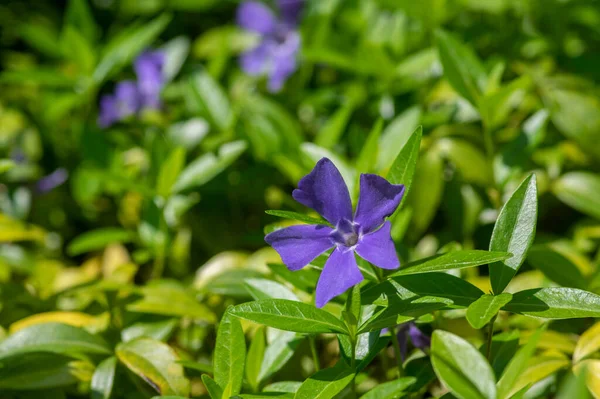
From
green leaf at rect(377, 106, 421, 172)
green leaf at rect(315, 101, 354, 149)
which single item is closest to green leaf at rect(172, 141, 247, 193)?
green leaf at rect(315, 101, 354, 149)

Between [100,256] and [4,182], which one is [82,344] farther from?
[4,182]

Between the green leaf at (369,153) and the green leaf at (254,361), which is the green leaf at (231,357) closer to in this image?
the green leaf at (254,361)

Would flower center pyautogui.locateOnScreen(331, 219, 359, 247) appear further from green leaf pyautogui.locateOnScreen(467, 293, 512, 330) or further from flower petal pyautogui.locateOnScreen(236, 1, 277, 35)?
flower petal pyautogui.locateOnScreen(236, 1, 277, 35)

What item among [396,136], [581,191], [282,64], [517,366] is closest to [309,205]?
[517,366]

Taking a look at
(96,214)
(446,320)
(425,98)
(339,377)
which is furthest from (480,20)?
(339,377)

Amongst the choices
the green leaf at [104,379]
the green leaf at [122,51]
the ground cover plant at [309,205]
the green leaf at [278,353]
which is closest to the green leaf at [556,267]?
the ground cover plant at [309,205]

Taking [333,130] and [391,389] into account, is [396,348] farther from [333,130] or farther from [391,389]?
[333,130]

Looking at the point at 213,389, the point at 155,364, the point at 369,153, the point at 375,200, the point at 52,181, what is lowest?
the point at 52,181
